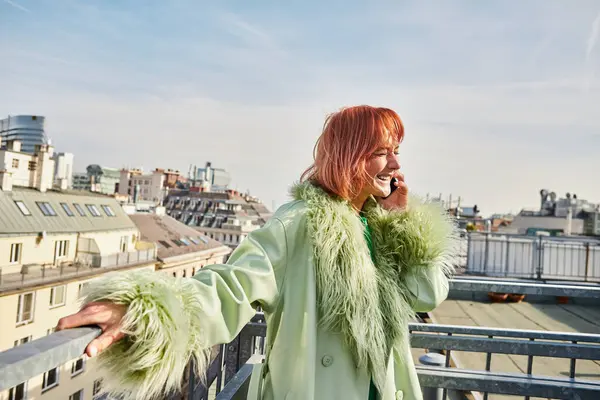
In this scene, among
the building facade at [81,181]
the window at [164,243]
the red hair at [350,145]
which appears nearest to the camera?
the red hair at [350,145]

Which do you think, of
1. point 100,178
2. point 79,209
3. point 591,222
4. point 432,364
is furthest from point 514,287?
point 100,178

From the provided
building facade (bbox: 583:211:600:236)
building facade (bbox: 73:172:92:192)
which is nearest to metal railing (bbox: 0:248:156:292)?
building facade (bbox: 583:211:600:236)

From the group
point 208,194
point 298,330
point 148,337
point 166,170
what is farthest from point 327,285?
point 166,170

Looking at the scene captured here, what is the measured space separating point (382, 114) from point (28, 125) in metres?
129

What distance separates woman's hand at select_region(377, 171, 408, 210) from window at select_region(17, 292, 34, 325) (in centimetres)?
2656

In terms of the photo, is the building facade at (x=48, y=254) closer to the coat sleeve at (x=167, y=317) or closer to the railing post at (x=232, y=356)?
the railing post at (x=232, y=356)

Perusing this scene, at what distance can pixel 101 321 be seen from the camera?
118 centimetres

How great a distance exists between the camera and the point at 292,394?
1.61 meters

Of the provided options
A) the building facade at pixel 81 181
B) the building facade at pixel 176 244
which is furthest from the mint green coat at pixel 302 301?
the building facade at pixel 81 181

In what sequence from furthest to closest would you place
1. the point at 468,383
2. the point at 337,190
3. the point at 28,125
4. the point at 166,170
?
1. the point at 28,125
2. the point at 166,170
3. the point at 468,383
4. the point at 337,190

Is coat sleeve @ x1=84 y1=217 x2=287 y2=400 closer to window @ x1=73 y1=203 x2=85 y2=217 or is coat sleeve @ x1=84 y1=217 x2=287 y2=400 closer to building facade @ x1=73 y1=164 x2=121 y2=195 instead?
window @ x1=73 y1=203 x2=85 y2=217

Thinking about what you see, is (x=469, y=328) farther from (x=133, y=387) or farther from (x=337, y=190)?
(x=133, y=387)

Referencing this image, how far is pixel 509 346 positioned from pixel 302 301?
4.21 feet

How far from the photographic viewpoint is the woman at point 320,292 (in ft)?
4.15
